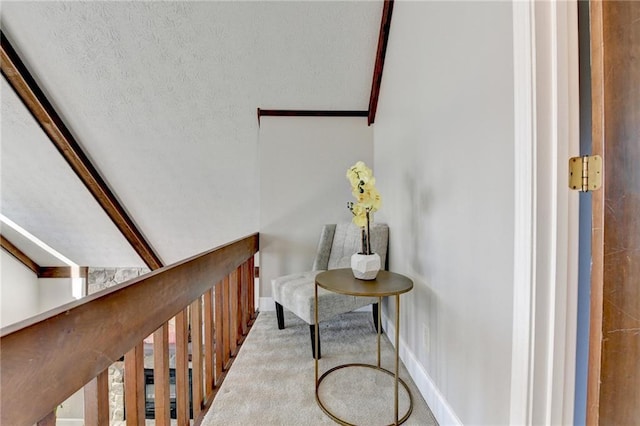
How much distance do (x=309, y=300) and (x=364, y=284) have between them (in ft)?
1.95

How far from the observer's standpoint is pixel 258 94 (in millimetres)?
2395

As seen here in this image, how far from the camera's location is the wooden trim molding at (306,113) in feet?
8.43

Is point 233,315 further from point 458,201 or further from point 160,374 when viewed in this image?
point 458,201

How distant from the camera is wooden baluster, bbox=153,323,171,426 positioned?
3.33ft

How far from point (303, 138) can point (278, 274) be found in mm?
1322

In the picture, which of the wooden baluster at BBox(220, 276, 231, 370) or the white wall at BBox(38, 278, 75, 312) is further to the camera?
the white wall at BBox(38, 278, 75, 312)

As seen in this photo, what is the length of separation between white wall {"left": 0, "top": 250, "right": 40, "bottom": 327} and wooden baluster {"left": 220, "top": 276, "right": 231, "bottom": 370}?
11.3ft

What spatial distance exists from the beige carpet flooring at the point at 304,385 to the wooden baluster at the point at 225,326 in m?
0.07

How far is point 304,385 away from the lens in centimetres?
154

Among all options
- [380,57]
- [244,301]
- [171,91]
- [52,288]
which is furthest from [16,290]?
[380,57]

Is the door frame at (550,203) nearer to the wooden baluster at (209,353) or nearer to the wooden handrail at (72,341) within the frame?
the wooden handrail at (72,341)

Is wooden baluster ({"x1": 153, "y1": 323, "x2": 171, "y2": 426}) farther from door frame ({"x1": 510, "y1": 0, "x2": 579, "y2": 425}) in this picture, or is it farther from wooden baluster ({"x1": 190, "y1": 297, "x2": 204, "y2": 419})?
door frame ({"x1": 510, "y1": 0, "x2": 579, "y2": 425})

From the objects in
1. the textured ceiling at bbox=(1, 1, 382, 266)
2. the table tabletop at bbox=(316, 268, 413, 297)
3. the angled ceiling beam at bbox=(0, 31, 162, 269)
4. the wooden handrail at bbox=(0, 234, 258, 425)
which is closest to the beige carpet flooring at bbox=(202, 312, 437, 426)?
the table tabletop at bbox=(316, 268, 413, 297)

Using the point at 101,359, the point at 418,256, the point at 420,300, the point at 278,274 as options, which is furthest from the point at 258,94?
the point at 101,359
